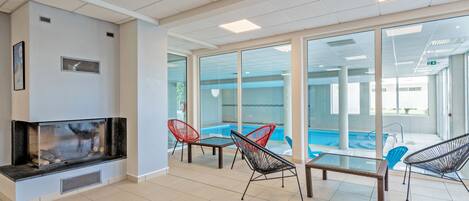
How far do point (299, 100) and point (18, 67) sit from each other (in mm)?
4261

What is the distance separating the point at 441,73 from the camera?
4395 millimetres

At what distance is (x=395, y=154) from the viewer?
367 cm

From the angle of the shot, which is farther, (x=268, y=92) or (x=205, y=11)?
(x=268, y=92)

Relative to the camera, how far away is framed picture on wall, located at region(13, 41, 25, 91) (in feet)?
9.77

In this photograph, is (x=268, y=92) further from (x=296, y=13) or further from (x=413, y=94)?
(x=413, y=94)

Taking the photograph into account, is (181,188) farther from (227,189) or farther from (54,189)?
(54,189)

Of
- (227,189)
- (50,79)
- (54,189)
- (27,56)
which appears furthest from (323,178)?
(27,56)

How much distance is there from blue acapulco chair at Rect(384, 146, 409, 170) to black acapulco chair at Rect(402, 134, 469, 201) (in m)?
0.51

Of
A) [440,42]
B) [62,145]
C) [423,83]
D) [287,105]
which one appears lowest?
[62,145]

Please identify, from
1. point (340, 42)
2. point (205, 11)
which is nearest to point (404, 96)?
point (340, 42)

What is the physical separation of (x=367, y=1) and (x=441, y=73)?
2512 millimetres

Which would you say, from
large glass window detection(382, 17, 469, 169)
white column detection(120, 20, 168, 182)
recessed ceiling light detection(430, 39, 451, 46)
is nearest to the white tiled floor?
white column detection(120, 20, 168, 182)

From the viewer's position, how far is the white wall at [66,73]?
291 cm

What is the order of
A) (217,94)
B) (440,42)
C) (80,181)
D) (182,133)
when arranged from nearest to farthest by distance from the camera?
(80,181) < (440,42) < (182,133) < (217,94)
